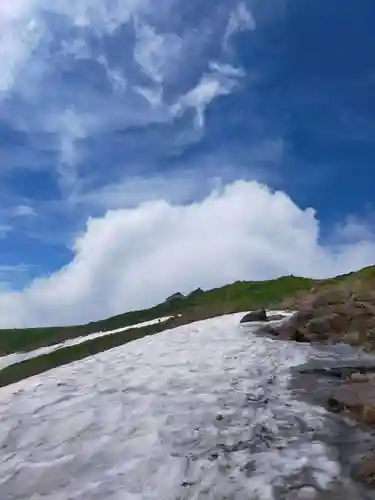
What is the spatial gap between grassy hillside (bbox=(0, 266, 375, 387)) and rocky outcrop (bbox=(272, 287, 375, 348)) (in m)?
6.46

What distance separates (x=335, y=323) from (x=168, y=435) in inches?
552

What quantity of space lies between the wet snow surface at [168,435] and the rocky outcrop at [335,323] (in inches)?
136

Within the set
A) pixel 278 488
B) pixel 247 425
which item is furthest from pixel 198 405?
pixel 278 488

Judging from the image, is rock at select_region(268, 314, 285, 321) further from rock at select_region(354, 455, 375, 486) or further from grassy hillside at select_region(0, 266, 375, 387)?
rock at select_region(354, 455, 375, 486)

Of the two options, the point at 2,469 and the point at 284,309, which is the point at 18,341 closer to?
the point at 284,309

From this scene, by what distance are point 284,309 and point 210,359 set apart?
14.8 metres

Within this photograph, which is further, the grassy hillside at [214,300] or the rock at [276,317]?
the grassy hillside at [214,300]

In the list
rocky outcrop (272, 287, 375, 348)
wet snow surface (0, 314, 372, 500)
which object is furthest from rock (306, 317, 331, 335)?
wet snow surface (0, 314, 372, 500)

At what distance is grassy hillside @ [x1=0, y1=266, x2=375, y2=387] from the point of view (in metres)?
36.1

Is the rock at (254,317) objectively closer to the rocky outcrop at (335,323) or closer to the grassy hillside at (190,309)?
the rocky outcrop at (335,323)

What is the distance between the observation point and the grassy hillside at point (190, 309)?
36.1m

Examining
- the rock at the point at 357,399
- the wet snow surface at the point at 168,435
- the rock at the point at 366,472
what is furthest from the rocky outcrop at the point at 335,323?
the rock at the point at 366,472

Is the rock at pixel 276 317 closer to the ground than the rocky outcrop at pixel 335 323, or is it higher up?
higher up

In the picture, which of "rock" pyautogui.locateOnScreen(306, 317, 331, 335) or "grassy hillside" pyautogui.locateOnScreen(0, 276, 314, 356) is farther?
"grassy hillside" pyautogui.locateOnScreen(0, 276, 314, 356)
